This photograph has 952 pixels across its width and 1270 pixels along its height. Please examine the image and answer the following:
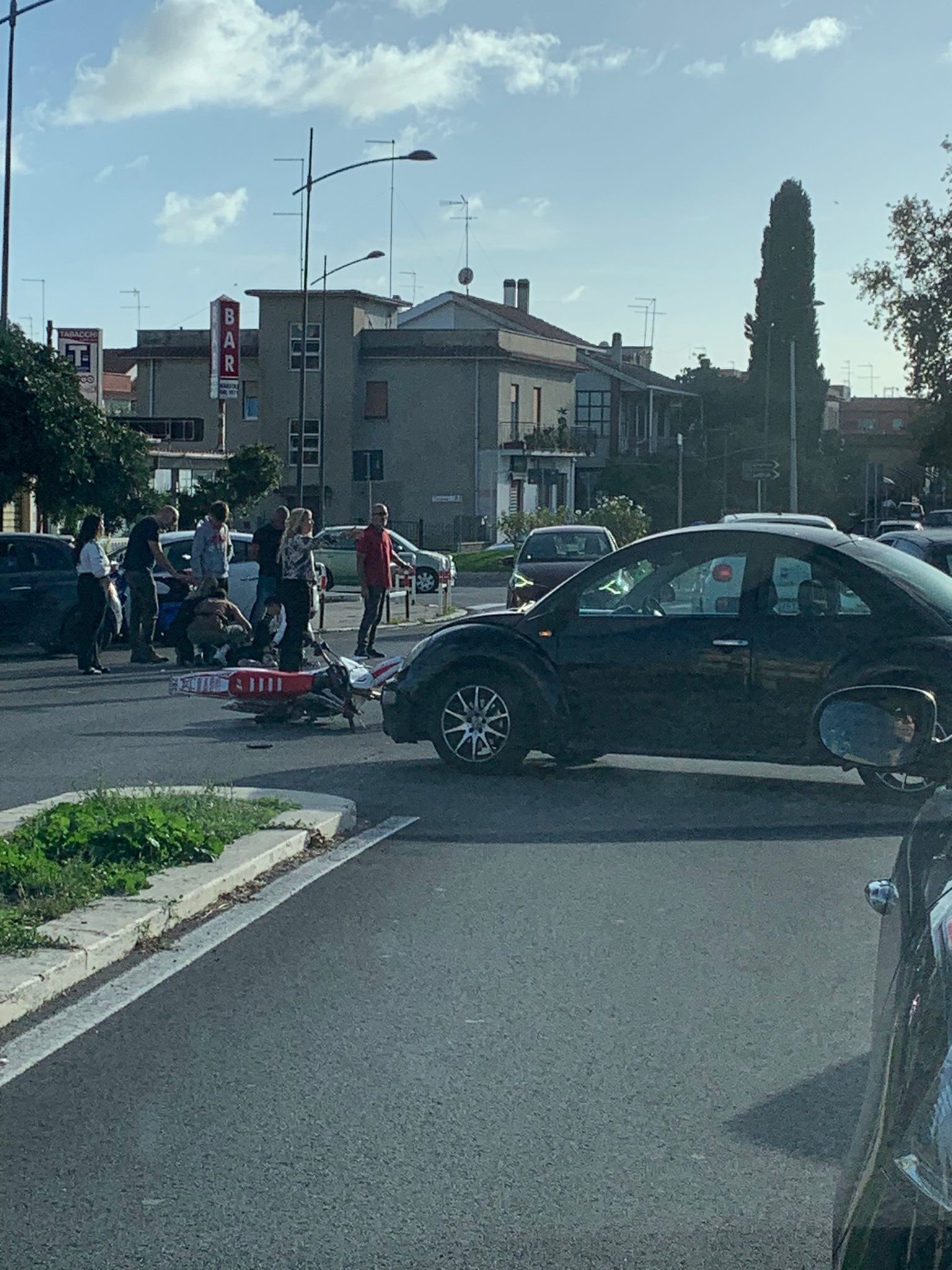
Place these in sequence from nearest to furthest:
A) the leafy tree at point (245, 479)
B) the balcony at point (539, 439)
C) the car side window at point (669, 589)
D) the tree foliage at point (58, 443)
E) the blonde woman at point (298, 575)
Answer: the car side window at point (669, 589)
the blonde woman at point (298, 575)
the tree foliage at point (58, 443)
the leafy tree at point (245, 479)
the balcony at point (539, 439)

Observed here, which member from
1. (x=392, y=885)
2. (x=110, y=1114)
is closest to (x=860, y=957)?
(x=392, y=885)

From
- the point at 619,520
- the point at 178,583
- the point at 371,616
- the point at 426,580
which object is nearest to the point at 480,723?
the point at 371,616

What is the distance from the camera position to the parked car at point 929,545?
15.6 m

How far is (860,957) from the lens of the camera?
6910mm

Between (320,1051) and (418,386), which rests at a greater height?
(418,386)

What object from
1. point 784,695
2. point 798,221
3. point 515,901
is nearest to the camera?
point 515,901

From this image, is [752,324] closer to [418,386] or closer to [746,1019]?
[418,386]

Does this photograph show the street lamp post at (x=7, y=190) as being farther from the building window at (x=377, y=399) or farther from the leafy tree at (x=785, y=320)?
the leafy tree at (x=785, y=320)

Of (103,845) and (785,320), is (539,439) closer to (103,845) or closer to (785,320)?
(785,320)

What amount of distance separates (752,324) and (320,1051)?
95034 millimetres

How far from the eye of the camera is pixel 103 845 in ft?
27.1

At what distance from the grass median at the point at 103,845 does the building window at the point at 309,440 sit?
206ft

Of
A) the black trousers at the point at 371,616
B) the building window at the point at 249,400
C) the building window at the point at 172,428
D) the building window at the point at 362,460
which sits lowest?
A: the black trousers at the point at 371,616

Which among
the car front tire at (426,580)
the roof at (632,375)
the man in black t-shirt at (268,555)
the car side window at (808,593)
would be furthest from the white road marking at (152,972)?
the roof at (632,375)
